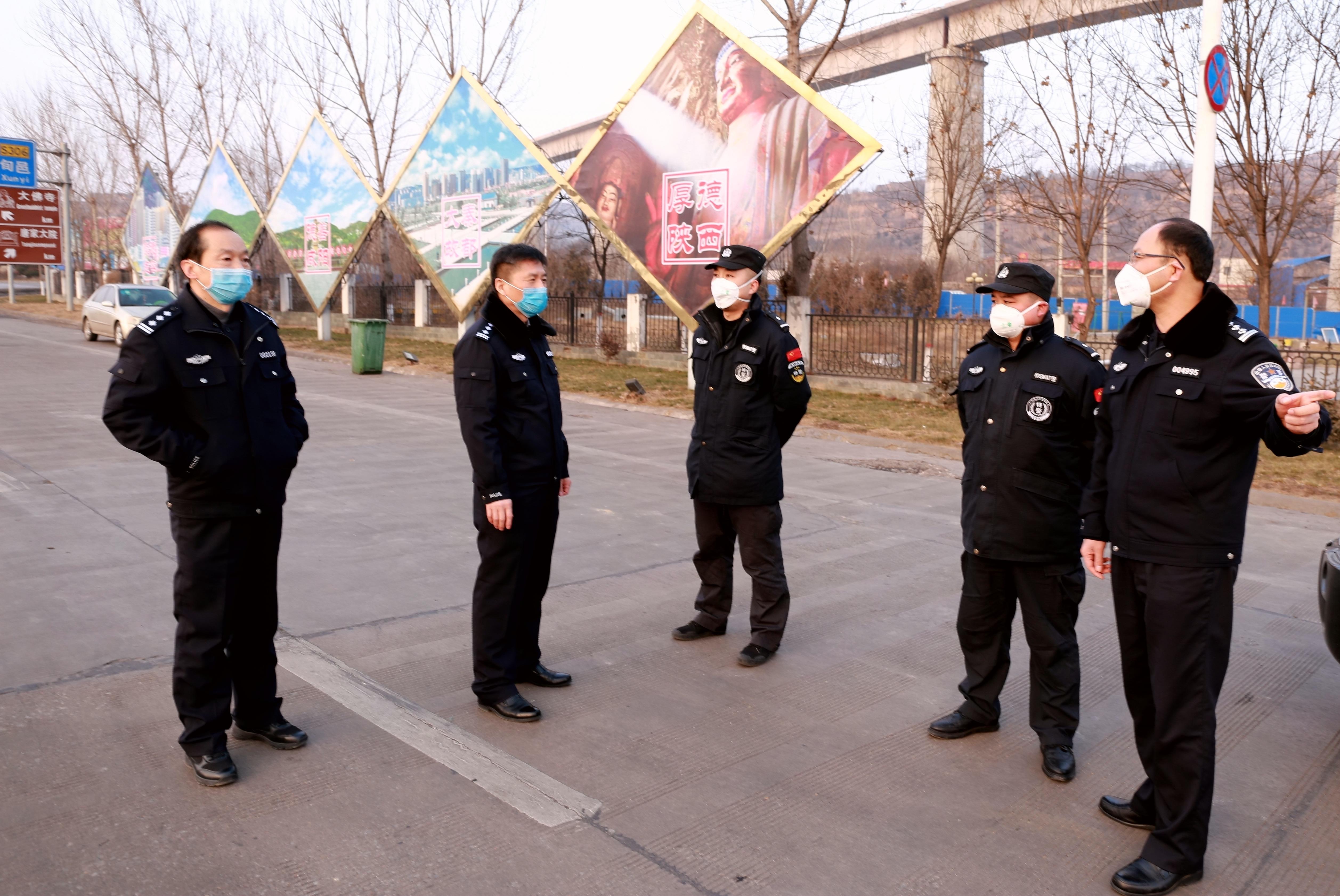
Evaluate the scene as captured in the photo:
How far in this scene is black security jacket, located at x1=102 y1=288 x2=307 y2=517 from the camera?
366 cm

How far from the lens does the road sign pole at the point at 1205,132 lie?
1015 cm

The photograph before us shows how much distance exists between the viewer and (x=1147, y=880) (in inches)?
126

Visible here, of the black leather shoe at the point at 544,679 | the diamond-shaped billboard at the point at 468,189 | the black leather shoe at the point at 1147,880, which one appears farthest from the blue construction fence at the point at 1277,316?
the black leather shoe at the point at 1147,880

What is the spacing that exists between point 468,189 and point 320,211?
750cm

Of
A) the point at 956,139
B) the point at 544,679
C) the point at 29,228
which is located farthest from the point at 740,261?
the point at 29,228

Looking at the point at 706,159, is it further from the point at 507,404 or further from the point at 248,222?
the point at 248,222

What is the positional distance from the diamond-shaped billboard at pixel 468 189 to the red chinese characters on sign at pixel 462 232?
21 millimetres

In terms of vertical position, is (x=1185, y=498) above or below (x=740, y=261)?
below

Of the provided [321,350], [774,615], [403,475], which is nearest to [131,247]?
[321,350]

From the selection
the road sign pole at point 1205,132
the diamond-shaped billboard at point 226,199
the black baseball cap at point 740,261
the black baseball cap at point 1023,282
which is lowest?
the black baseball cap at point 1023,282

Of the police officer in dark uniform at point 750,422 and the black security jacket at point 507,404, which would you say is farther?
the police officer in dark uniform at point 750,422

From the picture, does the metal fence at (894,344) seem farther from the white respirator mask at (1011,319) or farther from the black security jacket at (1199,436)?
the black security jacket at (1199,436)

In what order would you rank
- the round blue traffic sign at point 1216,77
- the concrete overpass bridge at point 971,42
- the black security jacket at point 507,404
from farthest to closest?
1. the concrete overpass bridge at point 971,42
2. the round blue traffic sign at point 1216,77
3. the black security jacket at point 507,404

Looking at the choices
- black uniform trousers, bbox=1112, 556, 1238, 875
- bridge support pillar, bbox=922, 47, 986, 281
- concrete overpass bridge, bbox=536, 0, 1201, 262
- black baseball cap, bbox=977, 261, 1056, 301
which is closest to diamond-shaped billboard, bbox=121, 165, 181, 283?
concrete overpass bridge, bbox=536, 0, 1201, 262
